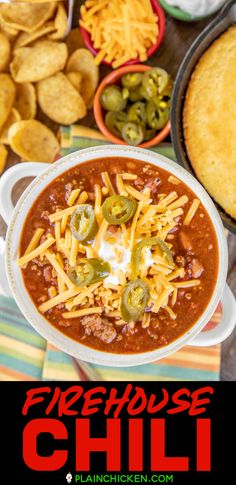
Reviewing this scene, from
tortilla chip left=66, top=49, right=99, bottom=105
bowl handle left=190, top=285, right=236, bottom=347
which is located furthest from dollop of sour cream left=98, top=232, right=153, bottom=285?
tortilla chip left=66, top=49, right=99, bottom=105

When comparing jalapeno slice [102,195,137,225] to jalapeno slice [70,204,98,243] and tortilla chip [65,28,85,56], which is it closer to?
jalapeno slice [70,204,98,243]

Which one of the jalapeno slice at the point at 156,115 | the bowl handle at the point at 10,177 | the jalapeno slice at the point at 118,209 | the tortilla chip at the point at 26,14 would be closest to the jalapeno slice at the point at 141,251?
the jalapeno slice at the point at 118,209

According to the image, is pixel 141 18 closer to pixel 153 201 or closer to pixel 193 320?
pixel 153 201

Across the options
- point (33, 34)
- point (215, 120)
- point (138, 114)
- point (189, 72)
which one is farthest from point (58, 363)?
point (33, 34)

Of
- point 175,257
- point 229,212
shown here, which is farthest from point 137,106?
point 175,257

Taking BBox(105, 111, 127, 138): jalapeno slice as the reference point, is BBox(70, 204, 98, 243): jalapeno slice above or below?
below

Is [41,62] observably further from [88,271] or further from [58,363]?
[58,363]
